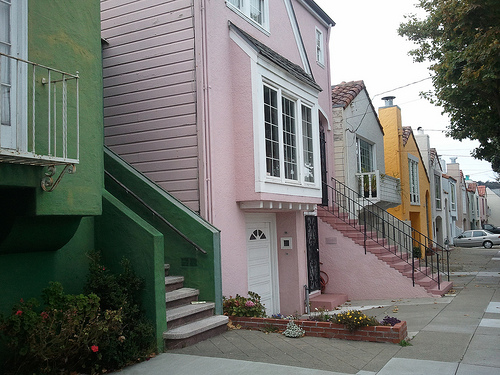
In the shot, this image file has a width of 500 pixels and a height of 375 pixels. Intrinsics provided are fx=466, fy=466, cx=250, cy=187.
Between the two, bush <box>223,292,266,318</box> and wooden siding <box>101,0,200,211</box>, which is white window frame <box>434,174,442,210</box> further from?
bush <box>223,292,266,318</box>

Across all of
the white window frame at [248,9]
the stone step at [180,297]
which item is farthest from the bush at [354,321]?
the white window frame at [248,9]

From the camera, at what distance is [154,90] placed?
9.75 metres

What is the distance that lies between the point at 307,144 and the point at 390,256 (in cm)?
417

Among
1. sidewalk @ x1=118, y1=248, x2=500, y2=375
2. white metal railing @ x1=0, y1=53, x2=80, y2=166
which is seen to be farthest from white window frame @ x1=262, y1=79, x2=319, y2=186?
white metal railing @ x1=0, y1=53, x2=80, y2=166

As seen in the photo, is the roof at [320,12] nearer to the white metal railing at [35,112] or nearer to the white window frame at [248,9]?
the white window frame at [248,9]

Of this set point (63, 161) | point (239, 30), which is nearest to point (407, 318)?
point (239, 30)

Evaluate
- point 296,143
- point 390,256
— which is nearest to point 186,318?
point 296,143

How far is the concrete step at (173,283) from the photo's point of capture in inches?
302

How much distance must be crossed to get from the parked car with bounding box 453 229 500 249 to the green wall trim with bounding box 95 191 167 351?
111 ft

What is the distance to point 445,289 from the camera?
490 inches

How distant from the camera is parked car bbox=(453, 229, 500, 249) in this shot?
34.4 metres

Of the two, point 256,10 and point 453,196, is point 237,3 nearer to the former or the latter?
point 256,10

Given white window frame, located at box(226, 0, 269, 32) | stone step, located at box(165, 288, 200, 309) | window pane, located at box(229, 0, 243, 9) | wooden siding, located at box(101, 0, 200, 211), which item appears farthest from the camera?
window pane, located at box(229, 0, 243, 9)

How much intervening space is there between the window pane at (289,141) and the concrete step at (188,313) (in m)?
3.71
